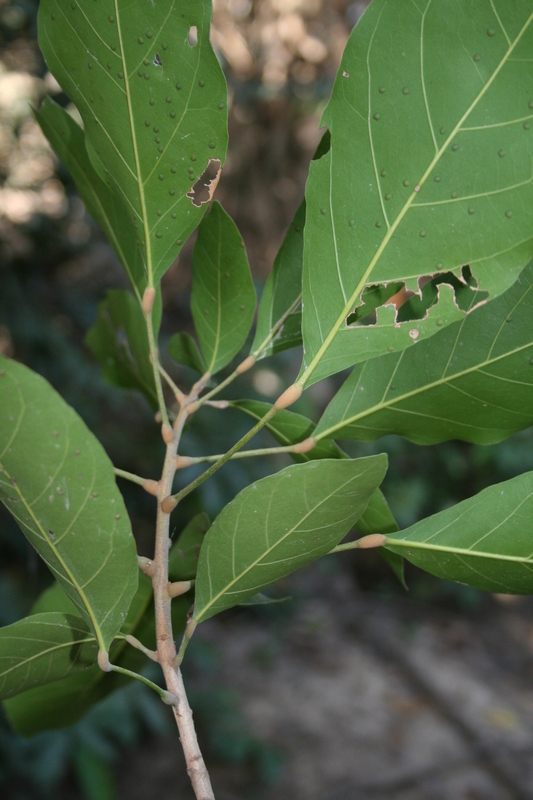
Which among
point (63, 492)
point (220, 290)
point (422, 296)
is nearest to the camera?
point (63, 492)

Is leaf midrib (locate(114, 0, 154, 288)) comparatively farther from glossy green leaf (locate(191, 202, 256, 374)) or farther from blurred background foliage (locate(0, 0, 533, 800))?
blurred background foliage (locate(0, 0, 533, 800))

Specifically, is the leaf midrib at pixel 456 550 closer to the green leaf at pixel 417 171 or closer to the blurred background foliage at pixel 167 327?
the green leaf at pixel 417 171

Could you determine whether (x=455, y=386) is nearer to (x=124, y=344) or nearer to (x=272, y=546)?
(x=272, y=546)

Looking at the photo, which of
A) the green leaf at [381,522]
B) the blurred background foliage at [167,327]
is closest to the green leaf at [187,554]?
the green leaf at [381,522]

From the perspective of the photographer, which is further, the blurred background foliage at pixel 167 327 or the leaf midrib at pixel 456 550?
the blurred background foliage at pixel 167 327

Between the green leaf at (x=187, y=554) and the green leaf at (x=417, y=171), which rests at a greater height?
the green leaf at (x=417, y=171)

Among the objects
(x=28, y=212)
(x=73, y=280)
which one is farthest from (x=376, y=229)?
(x=73, y=280)

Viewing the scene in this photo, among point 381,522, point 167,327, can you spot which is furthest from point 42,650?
point 167,327
